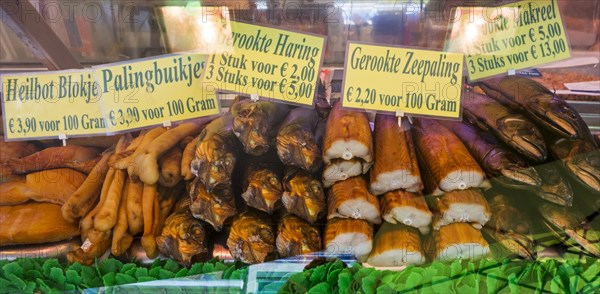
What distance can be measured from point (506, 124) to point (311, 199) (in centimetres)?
58

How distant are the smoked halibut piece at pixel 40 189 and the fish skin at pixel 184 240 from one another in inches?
13.2

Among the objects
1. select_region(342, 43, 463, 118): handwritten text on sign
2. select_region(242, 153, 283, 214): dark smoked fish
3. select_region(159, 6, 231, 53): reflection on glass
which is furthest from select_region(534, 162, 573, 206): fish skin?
select_region(159, 6, 231, 53): reflection on glass

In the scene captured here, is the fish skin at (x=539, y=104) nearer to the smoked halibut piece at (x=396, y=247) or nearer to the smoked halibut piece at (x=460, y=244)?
the smoked halibut piece at (x=460, y=244)

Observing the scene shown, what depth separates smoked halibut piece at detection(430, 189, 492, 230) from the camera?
1215mm

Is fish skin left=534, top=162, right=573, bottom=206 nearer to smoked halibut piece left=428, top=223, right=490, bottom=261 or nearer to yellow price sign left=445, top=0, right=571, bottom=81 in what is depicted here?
smoked halibut piece left=428, top=223, right=490, bottom=261

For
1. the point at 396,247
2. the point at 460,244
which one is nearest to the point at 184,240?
the point at 396,247

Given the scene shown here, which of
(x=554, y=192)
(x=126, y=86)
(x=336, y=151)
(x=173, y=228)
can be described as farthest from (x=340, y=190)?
(x=126, y=86)

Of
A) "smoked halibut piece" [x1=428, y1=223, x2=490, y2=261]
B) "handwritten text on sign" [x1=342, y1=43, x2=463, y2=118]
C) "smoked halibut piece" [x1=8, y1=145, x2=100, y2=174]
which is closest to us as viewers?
"smoked halibut piece" [x1=428, y1=223, x2=490, y2=261]

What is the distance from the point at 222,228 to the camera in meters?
1.29

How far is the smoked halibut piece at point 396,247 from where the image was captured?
123 cm

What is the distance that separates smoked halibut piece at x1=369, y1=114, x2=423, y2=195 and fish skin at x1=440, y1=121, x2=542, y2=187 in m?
0.17

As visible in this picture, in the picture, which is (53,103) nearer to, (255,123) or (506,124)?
(255,123)

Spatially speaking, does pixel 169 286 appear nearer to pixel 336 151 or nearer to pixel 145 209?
pixel 145 209

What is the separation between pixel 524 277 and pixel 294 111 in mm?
746
